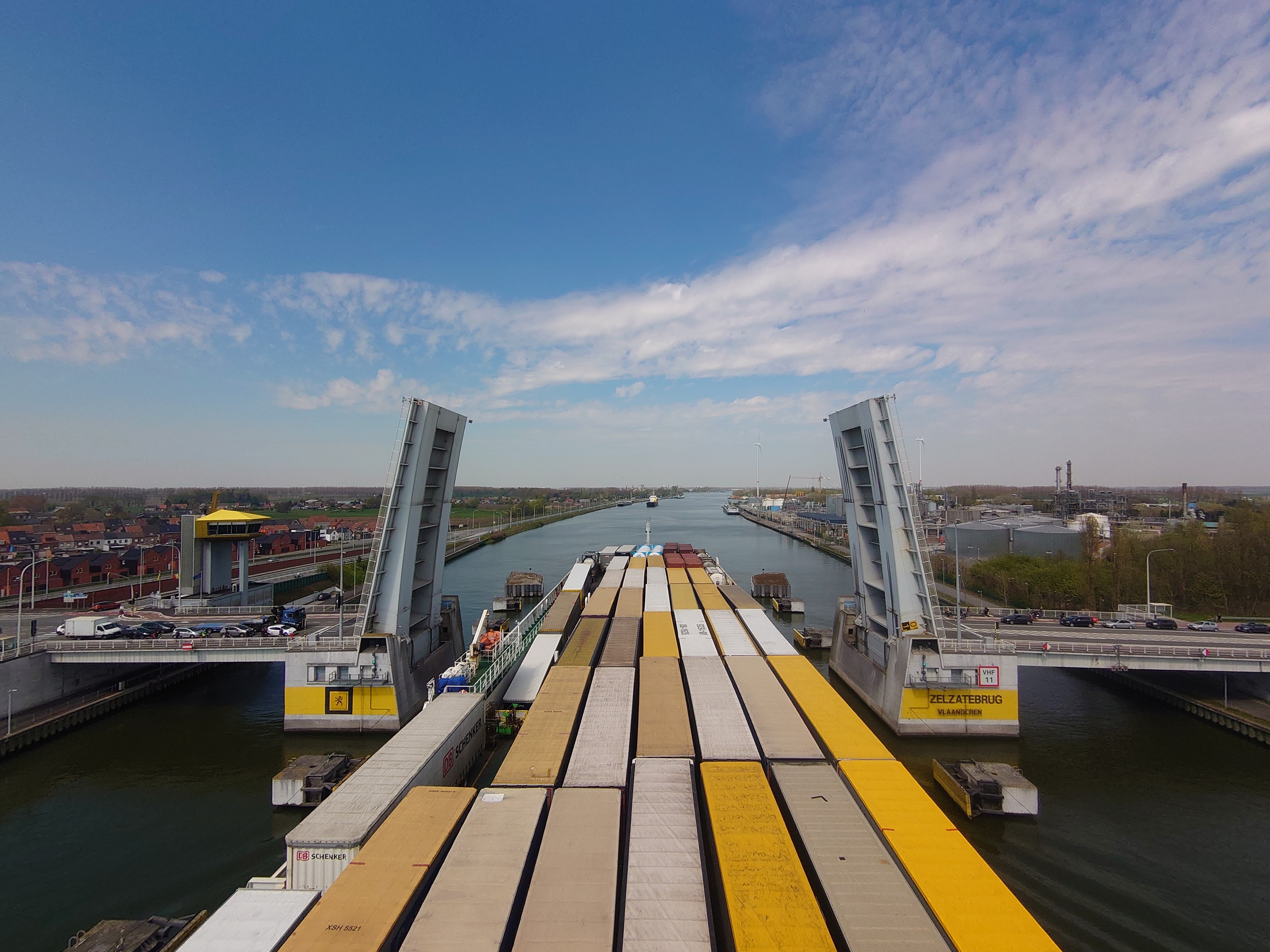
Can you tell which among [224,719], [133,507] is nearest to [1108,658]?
[224,719]

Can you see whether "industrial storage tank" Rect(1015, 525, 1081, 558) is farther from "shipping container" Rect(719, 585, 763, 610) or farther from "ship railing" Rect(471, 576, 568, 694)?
"ship railing" Rect(471, 576, 568, 694)

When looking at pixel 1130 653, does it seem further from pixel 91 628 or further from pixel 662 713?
pixel 91 628

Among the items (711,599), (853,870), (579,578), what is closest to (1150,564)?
(711,599)

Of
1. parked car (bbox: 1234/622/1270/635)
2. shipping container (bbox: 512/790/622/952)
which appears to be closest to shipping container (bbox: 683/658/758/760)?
shipping container (bbox: 512/790/622/952)

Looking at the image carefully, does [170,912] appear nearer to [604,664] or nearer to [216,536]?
[604,664]

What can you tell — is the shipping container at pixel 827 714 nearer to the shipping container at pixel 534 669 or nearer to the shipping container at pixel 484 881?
the shipping container at pixel 484 881

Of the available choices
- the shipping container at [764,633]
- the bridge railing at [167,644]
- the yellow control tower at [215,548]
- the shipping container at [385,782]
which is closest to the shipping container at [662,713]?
the shipping container at [764,633]
